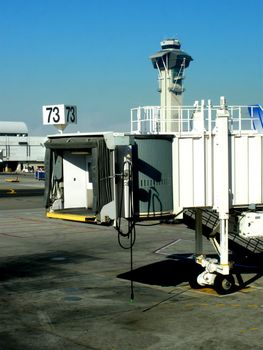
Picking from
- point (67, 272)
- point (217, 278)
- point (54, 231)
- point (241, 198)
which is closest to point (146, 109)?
point (241, 198)

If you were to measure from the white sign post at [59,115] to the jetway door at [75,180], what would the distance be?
358 cm

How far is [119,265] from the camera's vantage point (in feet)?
83.0

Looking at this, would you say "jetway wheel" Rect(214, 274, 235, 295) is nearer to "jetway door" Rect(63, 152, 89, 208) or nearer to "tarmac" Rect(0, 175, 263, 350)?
"tarmac" Rect(0, 175, 263, 350)

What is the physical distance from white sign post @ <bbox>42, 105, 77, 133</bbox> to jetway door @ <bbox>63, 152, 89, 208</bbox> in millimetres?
3582

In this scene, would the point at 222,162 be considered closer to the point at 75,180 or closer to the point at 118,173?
the point at 118,173

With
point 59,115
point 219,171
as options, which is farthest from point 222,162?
point 59,115

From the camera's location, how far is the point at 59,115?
23.4 metres

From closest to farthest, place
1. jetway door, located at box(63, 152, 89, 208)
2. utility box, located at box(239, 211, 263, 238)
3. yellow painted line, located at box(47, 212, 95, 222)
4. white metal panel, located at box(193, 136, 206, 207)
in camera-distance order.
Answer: yellow painted line, located at box(47, 212, 95, 222) → white metal panel, located at box(193, 136, 206, 207) → utility box, located at box(239, 211, 263, 238) → jetway door, located at box(63, 152, 89, 208)

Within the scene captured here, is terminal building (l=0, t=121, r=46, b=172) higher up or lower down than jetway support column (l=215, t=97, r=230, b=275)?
higher up

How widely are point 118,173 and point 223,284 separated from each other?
5541 millimetres

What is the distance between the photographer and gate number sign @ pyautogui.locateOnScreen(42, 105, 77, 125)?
23266mm

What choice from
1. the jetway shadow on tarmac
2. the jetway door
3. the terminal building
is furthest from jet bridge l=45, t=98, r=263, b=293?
the terminal building

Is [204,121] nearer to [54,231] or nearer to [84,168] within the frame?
[84,168]

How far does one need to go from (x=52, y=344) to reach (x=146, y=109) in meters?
9.00
